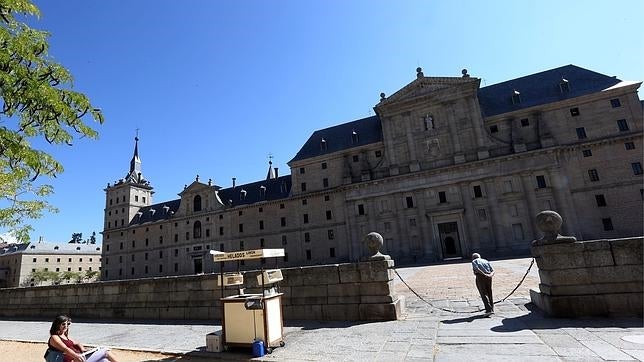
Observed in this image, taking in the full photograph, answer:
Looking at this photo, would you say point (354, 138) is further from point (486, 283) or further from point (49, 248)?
point (49, 248)

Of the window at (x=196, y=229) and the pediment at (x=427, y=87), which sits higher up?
the pediment at (x=427, y=87)

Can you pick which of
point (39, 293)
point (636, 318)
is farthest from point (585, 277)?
point (39, 293)

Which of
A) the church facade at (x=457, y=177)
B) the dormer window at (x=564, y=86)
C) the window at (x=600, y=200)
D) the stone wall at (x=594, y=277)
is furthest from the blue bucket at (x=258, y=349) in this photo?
the dormer window at (x=564, y=86)

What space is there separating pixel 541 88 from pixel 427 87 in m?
13.8

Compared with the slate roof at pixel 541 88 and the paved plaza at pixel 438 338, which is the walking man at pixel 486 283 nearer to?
the paved plaza at pixel 438 338

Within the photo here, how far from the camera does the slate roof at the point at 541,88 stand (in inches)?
1455

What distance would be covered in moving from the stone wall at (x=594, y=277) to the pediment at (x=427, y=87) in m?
36.2

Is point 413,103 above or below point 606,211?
above

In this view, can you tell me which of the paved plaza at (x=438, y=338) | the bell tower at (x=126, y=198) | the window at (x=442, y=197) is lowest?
the paved plaza at (x=438, y=338)

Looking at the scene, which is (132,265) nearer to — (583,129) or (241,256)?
(241,256)

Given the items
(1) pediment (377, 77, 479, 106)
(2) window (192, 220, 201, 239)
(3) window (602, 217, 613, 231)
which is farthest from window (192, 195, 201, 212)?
(3) window (602, 217, 613, 231)

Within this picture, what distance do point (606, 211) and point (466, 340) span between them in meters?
36.8

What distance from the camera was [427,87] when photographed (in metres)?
41.8

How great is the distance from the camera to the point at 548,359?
5230 millimetres
